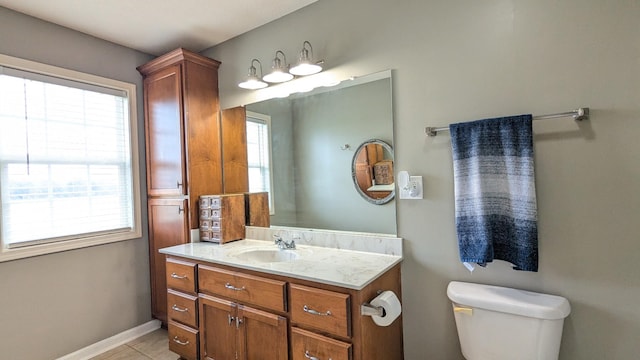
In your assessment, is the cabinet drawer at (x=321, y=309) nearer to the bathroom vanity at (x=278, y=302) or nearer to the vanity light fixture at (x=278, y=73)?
the bathroom vanity at (x=278, y=302)

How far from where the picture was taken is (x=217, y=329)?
73.8 inches

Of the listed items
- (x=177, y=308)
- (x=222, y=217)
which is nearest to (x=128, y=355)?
(x=177, y=308)

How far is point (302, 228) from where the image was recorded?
2.21 meters

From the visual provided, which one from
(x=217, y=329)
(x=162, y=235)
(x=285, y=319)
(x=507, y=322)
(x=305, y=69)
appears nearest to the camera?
(x=507, y=322)

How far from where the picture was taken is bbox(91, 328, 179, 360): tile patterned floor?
231cm

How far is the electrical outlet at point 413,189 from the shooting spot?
1.71 meters

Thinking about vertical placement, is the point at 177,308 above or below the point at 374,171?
below

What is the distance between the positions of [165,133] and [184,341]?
1.63 m

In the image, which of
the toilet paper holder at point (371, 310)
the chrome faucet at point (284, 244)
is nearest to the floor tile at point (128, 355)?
the chrome faucet at point (284, 244)

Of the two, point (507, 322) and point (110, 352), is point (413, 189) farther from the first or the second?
point (110, 352)

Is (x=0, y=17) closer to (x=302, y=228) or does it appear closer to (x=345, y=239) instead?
(x=302, y=228)

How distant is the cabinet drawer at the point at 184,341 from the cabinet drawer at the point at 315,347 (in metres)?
0.86

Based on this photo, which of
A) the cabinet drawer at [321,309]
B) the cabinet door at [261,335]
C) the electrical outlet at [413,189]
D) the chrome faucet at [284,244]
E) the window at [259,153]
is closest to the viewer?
the cabinet drawer at [321,309]

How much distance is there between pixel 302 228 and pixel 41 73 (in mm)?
2162
